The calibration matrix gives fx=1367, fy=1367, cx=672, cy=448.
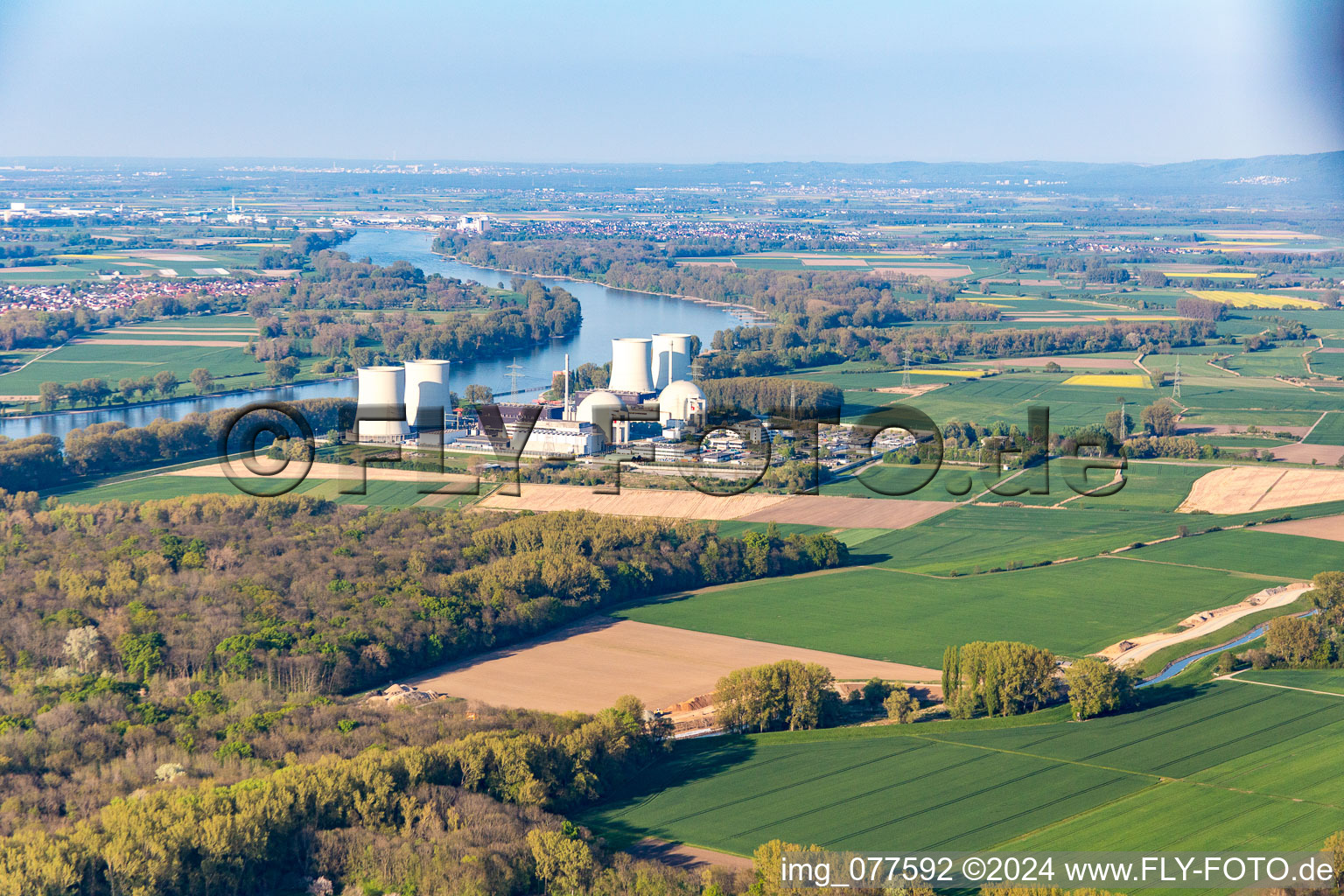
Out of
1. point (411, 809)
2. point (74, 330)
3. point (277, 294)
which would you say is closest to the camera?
point (411, 809)

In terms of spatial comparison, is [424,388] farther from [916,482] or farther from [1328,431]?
[1328,431]

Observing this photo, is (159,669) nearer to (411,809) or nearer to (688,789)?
(411,809)

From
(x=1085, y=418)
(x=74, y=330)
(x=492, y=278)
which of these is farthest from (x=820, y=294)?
(x=74, y=330)

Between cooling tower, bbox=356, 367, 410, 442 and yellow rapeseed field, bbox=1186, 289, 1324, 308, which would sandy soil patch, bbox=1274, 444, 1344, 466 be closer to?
cooling tower, bbox=356, 367, 410, 442

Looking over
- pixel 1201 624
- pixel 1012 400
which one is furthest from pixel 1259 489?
pixel 1012 400

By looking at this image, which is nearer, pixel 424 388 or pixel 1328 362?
pixel 424 388

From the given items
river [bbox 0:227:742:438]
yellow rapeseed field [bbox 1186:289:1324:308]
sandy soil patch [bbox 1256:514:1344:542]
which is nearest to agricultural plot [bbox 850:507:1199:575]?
sandy soil patch [bbox 1256:514:1344:542]
